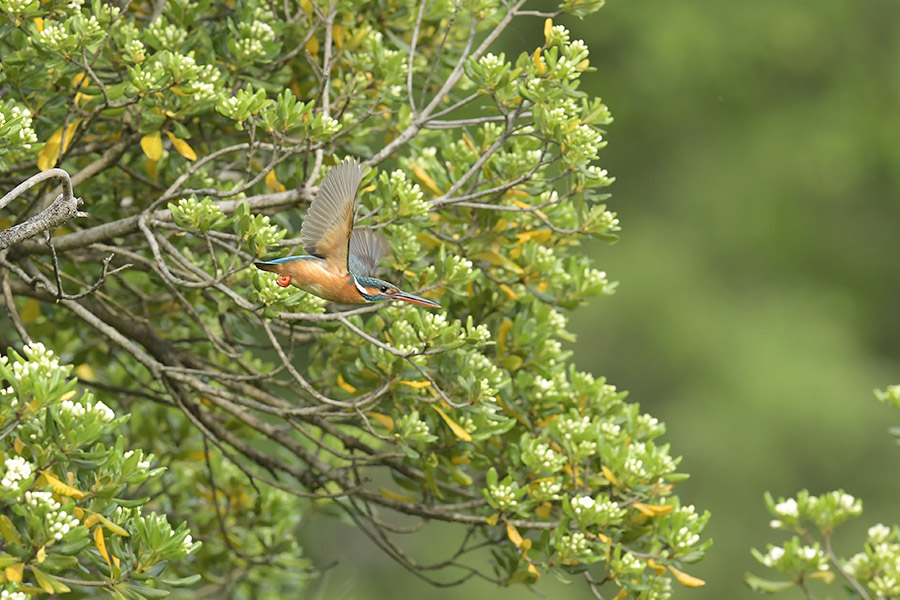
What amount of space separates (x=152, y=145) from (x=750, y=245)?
10.7 meters

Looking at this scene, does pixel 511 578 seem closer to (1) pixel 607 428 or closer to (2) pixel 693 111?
(1) pixel 607 428

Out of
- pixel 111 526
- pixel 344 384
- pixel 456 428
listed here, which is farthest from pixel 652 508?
pixel 111 526

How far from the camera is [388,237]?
337 cm

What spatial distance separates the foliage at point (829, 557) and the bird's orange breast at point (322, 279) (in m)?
1.55

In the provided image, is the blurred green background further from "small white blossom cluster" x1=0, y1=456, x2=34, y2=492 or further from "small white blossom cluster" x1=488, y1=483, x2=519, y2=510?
"small white blossom cluster" x1=0, y1=456, x2=34, y2=492

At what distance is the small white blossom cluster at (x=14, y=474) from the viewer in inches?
95.3

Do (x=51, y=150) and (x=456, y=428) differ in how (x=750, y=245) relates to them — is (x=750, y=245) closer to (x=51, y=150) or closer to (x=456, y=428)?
(x=456, y=428)

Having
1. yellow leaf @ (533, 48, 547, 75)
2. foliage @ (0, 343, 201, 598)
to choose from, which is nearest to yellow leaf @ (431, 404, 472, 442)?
foliage @ (0, 343, 201, 598)

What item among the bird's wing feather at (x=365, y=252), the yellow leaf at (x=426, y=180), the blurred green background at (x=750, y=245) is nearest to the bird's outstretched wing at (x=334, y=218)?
the bird's wing feather at (x=365, y=252)

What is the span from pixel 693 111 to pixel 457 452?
10.7 metres

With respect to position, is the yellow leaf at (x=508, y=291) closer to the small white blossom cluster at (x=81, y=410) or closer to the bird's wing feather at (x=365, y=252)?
the bird's wing feather at (x=365, y=252)

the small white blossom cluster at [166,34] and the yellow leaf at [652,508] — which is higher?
the small white blossom cluster at [166,34]

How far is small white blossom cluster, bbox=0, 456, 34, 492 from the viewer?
242 centimetres

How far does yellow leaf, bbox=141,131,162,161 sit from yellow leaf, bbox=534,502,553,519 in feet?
5.29
